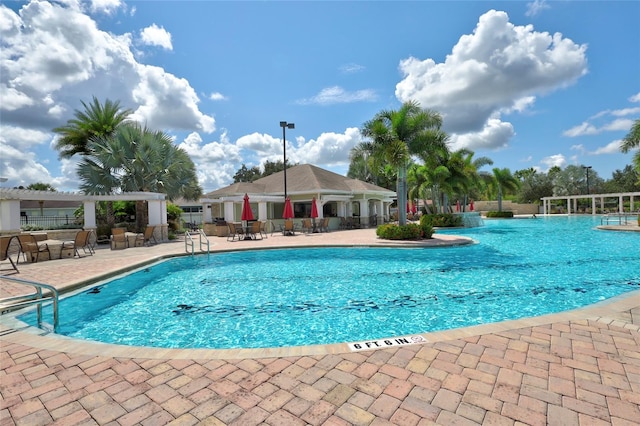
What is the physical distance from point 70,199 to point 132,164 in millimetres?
3612

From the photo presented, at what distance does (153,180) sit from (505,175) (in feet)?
134

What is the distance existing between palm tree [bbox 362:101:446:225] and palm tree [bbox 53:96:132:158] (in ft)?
52.7

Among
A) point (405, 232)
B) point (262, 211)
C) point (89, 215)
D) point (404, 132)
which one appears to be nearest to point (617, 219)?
point (405, 232)

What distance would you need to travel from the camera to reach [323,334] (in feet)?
17.3

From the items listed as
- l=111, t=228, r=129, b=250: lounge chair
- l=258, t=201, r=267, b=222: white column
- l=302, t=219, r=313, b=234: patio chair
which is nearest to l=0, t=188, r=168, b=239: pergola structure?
l=111, t=228, r=129, b=250: lounge chair

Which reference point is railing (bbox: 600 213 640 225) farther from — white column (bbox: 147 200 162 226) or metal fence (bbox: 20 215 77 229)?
metal fence (bbox: 20 215 77 229)

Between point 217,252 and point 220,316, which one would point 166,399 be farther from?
A: point 217,252

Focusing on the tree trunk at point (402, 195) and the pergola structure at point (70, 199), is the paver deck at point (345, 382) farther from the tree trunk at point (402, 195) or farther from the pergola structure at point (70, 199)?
the pergola structure at point (70, 199)

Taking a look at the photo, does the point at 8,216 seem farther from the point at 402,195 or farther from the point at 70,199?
the point at 402,195

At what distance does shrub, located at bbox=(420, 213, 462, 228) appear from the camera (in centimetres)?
2407

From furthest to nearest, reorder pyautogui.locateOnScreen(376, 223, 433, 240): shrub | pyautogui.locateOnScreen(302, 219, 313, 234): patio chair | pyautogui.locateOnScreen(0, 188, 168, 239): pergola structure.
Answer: pyautogui.locateOnScreen(302, 219, 313, 234): patio chair → pyautogui.locateOnScreen(376, 223, 433, 240): shrub → pyautogui.locateOnScreen(0, 188, 168, 239): pergola structure

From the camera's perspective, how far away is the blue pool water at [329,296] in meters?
5.45

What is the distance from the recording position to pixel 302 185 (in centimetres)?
2584

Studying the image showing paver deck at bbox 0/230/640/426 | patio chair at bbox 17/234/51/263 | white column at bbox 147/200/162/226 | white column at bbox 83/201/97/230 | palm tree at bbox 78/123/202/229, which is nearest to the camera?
paver deck at bbox 0/230/640/426
